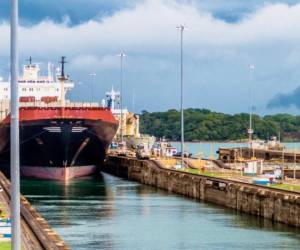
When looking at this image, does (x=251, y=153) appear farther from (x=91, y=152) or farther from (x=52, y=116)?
(x=52, y=116)

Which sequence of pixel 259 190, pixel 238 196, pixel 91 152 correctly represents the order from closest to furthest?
1. pixel 259 190
2. pixel 238 196
3. pixel 91 152

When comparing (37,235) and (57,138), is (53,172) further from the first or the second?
(37,235)

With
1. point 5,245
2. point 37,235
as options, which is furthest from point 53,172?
point 5,245

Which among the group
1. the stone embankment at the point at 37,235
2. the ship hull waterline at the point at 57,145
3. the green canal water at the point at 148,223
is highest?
the ship hull waterline at the point at 57,145

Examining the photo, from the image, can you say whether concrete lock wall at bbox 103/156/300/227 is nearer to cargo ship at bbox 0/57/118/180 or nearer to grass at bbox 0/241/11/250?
cargo ship at bbox 0/57/118/180

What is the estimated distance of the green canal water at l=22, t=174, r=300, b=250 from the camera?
38750mm

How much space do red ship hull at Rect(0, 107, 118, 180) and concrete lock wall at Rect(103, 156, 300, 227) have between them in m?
7.02

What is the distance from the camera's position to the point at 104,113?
3164 inches

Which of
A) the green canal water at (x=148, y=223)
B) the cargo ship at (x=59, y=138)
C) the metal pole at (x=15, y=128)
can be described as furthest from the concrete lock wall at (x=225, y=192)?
the metal pole at (x=15, y=128)

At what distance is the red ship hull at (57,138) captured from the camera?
2977 inches

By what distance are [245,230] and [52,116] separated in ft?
118

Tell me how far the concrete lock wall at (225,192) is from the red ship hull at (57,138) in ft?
23.0

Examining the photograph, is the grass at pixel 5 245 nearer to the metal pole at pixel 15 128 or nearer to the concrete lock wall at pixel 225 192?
the metal pole at pixel 15 128

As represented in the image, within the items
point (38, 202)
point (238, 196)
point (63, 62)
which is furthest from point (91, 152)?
point (238, 196)
